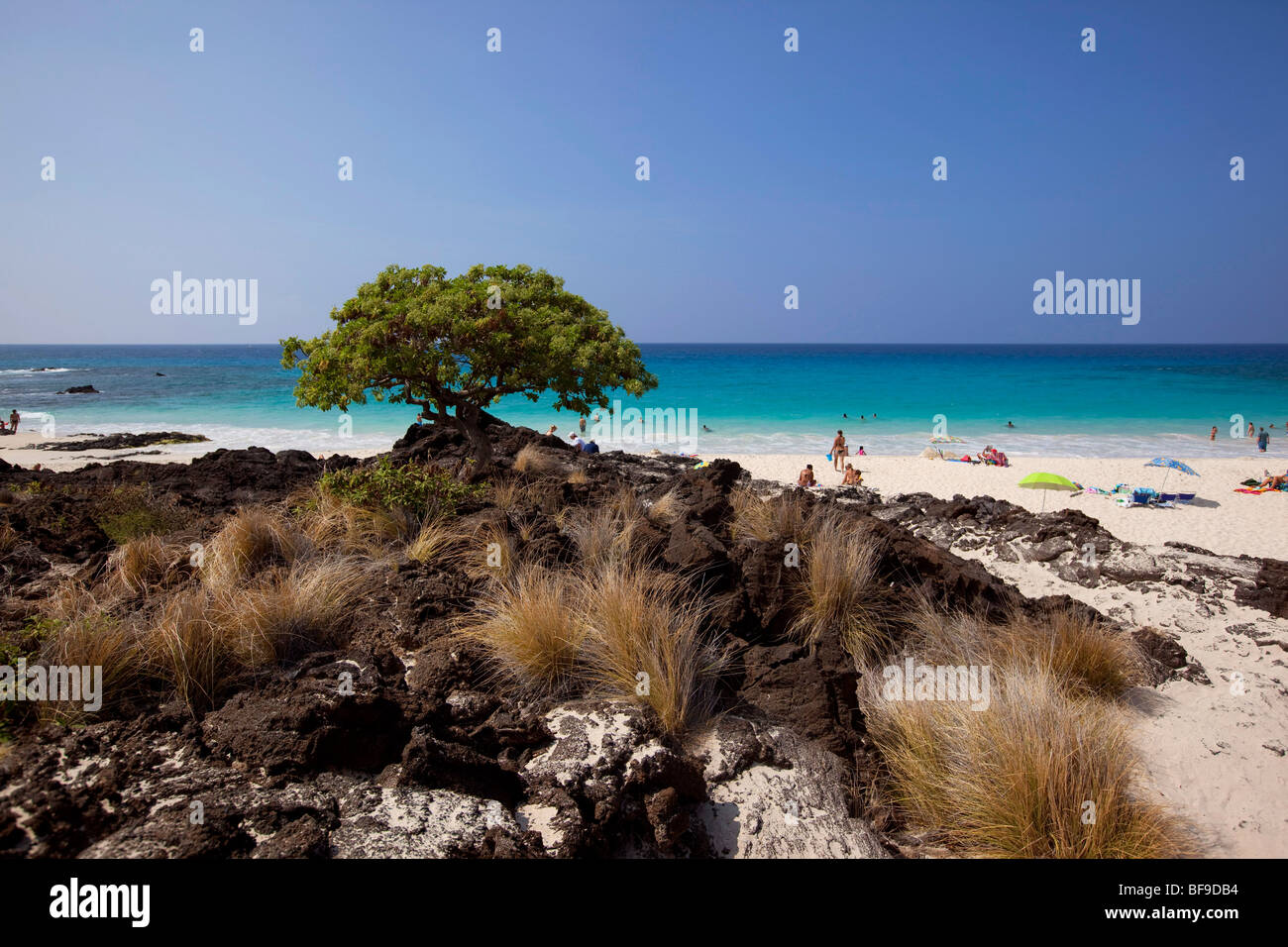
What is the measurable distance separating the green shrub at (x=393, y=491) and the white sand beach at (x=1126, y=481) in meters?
10.8

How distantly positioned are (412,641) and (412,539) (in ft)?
6.88

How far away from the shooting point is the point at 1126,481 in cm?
1800

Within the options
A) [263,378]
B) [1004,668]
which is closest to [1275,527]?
[1004,668]

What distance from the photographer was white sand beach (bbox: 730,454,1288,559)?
11523mm

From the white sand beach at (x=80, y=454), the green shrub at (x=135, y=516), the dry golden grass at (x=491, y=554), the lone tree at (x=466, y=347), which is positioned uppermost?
the lone tree at (x=466, y=347)

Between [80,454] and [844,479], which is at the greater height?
[80,454]

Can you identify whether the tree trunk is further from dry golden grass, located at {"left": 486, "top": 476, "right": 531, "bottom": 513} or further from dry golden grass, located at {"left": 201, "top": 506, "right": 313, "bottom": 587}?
dry golden grass, located at {"left": 201, "top": 506, "right": 313, "bottom": 587}

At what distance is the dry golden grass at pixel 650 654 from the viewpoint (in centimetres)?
380

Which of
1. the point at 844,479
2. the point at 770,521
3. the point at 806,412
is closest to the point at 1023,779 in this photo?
the point at 770,521

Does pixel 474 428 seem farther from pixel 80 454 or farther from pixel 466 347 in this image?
pixel 80 454

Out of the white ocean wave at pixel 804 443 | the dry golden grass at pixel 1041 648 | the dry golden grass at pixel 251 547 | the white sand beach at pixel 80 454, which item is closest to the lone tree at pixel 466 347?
the dry golden grass at pixel 251 547

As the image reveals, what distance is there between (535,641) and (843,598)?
257 cm

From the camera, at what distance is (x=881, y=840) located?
3.41 metres

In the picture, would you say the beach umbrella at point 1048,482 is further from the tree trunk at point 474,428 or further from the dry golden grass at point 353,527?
the dry golden grass at point 353,527
